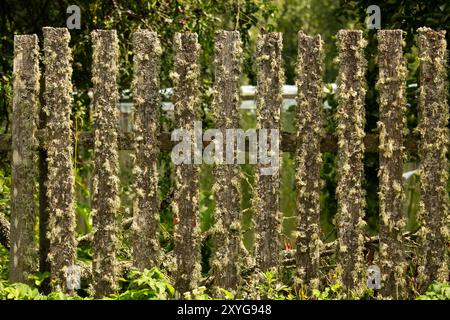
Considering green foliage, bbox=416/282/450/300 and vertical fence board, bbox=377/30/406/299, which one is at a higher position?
vertical fence board, bbox=377/30/406/299

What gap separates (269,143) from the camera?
16.1ft

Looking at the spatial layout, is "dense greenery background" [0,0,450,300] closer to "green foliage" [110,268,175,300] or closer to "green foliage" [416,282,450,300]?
"green foliage" [110,268,175,300]

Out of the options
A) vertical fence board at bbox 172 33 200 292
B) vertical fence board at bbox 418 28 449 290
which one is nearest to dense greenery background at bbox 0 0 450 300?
vertical fence board at bbox 172 33 200 292

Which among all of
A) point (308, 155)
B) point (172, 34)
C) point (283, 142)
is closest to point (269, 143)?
point (283, 142)

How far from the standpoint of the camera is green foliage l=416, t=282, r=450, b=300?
15.3 feet

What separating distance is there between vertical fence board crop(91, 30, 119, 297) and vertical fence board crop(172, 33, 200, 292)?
12.8 inches

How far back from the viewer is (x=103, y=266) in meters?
4.93

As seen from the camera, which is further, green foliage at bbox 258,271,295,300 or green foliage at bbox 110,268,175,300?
green foliage at bbox 258,271,295,300

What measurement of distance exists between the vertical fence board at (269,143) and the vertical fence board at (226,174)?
0.11 metres

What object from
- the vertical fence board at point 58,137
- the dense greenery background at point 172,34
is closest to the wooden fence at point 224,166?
the vertical fence board at point 58,137

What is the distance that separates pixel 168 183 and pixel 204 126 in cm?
52

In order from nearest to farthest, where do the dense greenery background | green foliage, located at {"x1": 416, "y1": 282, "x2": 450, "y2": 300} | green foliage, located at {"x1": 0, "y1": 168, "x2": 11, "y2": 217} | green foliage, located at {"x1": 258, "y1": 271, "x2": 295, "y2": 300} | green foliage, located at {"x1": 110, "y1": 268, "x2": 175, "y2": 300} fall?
1. green foliage, located at {"x1": 110, "y1": 268, "x2": 175, "y2": 300}
2. green foliage, located at {"x1": 416, "y1": 282, "x2": 450, "y2": 300}
3. green foliage, located at {"x1": 258, "y1": 271, "x2": 295, "y2": 300}
4. green foliage, located at {"x1": 0, "y1": 168, "x2": 11, "y2": 217}
5. the dense greenery background

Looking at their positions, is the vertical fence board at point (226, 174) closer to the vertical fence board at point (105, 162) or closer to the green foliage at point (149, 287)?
the green foliage at point (149, 287)
